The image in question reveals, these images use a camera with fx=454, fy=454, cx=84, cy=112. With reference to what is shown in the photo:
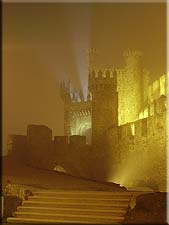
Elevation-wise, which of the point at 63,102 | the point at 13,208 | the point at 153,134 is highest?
the point at 63,102

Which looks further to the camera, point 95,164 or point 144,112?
point 144,112

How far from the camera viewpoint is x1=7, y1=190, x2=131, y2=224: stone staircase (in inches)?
360

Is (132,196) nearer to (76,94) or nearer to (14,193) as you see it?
(14,193)

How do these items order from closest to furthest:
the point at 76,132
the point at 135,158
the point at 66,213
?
the point at 66,213 → the point at 135,158 → the point at 76,132

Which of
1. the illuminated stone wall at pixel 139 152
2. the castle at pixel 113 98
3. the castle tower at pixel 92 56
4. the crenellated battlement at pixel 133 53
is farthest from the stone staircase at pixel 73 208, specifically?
the castle tower at pixel 92 56

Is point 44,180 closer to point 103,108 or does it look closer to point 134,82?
point 103,108

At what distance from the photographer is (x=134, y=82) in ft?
75.0

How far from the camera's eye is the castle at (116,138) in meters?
15.3

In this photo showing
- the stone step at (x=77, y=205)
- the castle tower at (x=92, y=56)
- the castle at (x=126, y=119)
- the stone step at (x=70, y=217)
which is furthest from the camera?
the castle tower at (x=92, y=56)

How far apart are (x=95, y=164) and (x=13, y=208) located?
8703 mm

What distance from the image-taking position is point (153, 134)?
1516cm

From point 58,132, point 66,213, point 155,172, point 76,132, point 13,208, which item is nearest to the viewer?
point 66,213

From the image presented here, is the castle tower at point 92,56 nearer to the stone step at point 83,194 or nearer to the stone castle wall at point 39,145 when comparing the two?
the stone castle wall at point 39,145

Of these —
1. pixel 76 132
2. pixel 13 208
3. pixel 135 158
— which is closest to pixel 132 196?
pixel 13 208
